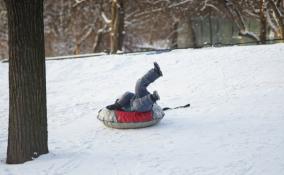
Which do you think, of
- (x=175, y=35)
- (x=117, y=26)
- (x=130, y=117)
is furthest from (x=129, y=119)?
(x=175, y=35)

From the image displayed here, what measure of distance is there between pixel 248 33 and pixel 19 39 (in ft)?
65.4

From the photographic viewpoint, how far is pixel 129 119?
7207 mm

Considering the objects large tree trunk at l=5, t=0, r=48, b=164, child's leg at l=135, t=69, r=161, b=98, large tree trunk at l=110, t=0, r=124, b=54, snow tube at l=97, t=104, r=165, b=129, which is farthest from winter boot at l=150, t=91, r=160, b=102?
large tree trunk at l=110, t=0, r=124, b=54

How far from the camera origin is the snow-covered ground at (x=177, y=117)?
220 inches

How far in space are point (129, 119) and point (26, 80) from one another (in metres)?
2.06

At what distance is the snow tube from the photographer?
7215 mm

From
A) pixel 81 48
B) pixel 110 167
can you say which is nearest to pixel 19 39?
pixel 110 167

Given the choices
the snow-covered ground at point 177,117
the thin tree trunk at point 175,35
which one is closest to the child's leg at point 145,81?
the snow-covered ground at point 177,117

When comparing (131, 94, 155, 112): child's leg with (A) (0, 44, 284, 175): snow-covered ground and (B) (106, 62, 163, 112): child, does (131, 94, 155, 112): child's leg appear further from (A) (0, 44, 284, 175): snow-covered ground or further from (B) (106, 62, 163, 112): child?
(A) (0, 44, 284, 175): snow-covered ground

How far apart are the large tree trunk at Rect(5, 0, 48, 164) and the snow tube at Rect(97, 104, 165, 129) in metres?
1.56

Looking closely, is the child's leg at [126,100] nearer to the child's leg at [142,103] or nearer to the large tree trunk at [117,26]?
the child's leg at [142,103]

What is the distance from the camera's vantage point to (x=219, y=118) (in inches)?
304

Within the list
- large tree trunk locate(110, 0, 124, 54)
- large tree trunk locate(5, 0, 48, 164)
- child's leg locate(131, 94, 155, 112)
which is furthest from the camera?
large tree trunk locate(110, 0, 124, 54)

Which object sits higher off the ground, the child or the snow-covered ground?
the child
